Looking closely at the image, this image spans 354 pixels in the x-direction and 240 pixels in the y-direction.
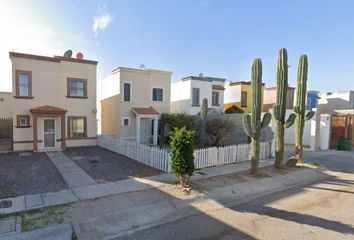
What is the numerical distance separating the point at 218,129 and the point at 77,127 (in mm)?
10365

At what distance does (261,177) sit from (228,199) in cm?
291

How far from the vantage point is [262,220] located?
580cm

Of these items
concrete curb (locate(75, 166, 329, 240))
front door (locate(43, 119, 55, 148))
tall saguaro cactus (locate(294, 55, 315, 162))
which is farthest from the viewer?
front door (locate(43, 119, 55, 148))

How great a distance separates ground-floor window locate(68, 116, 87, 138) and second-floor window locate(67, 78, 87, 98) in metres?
1.67

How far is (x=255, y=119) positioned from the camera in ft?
31.7

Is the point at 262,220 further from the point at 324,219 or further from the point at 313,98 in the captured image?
the point at 313,98

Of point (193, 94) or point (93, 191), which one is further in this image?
point (193, 94)

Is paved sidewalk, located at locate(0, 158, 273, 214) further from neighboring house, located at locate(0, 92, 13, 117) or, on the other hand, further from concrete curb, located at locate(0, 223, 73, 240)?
neighboring house, located at locate(0, 92, 13, 117)

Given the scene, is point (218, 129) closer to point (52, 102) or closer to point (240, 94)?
point (240, 94)

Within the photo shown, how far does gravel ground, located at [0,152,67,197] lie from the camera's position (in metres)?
7.50

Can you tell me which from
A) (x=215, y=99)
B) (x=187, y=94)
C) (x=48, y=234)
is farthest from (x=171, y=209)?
(x=215, y=99)

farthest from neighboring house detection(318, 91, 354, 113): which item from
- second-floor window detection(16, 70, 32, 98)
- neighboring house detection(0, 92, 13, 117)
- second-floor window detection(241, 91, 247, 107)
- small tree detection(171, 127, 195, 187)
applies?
neighboring house detection(0, 92, 13, 117)

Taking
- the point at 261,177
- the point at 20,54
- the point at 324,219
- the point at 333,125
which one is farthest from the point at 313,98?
the point at 20,54

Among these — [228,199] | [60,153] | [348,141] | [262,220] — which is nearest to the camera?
[262,220]
